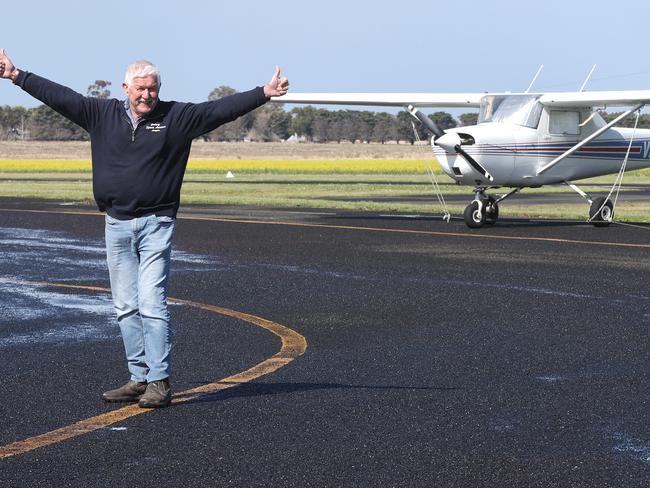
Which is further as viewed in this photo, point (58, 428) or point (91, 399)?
point (91, 399)

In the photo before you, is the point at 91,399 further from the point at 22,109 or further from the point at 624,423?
the point at 22,109

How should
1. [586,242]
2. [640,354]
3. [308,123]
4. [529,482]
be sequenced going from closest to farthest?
[529,482], [640,354], [586,242], [308,123]

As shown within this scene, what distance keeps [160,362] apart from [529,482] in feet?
8.50

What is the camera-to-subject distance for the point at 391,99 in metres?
25.4

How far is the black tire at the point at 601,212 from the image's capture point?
22.2m

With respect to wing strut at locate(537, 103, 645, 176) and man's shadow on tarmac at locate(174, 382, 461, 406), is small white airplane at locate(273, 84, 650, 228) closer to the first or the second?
wing strut at locate(537, 103, 645, 176)

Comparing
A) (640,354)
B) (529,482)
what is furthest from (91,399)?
(640,354)

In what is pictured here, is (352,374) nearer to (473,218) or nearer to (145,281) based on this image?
(145,281)

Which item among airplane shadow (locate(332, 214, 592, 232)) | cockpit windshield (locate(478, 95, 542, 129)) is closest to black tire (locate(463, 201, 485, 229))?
airplane shadow (locate(332, 214, 592, 232))

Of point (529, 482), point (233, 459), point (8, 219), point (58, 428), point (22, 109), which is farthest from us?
point (22, 109)

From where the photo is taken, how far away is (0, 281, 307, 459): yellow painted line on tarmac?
6008 mm

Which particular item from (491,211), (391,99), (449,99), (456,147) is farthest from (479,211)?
(449,99)

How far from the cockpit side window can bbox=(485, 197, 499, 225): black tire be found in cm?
199

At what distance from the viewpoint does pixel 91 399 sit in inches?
280
